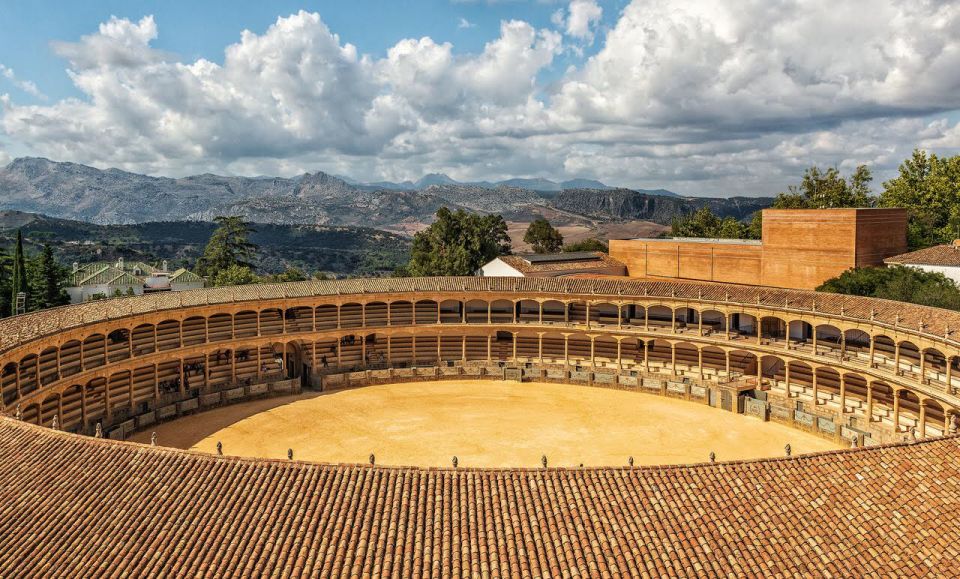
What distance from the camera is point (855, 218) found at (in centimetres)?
6097

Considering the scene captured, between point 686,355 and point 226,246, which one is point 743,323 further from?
point 226,246

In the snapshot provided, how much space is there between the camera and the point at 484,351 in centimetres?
6069

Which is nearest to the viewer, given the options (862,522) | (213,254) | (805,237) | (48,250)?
(862,522)

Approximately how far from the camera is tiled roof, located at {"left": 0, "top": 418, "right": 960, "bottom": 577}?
1590 cm

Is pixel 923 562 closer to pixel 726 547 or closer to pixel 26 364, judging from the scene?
pixel 726 547

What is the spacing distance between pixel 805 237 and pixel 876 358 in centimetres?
2175

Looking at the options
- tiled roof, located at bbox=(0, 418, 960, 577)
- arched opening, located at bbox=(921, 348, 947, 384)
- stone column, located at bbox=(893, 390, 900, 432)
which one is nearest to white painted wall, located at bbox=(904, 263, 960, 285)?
arched opening, located at bbox=(921, 348, 947, 384)

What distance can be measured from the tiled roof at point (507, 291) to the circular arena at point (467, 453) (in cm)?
23

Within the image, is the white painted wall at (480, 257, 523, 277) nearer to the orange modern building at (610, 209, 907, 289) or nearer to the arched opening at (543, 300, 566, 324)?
the arched opening at (543, 300, 566, 324)

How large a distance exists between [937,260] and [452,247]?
54873 mm

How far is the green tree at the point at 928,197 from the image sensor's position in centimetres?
7981

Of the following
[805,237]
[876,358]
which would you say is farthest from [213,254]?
[876,358]

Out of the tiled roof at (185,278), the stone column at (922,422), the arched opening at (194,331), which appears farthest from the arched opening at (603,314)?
the tiled roof at (185,278)

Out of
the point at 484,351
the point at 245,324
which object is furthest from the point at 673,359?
the point at 245,324
